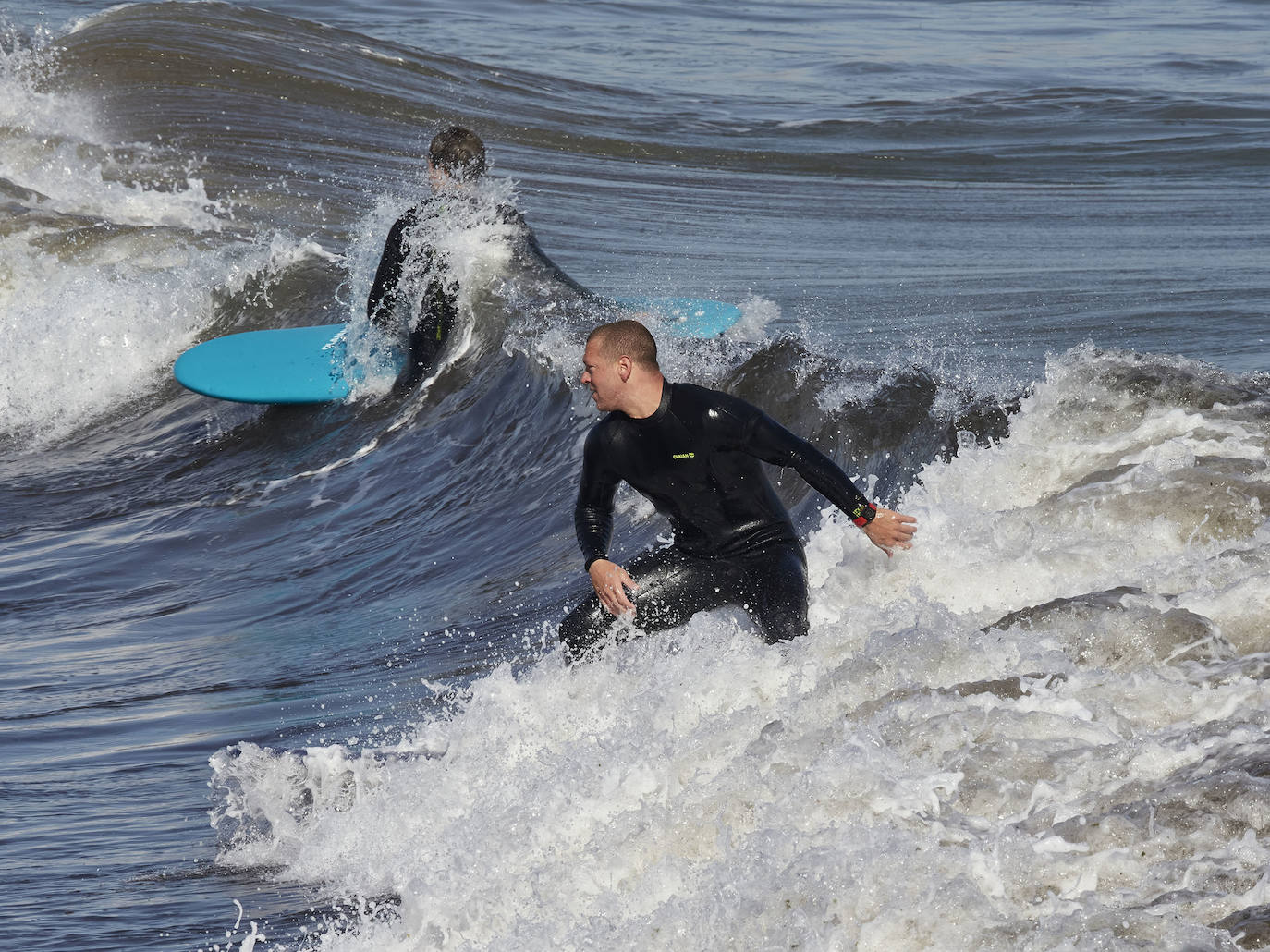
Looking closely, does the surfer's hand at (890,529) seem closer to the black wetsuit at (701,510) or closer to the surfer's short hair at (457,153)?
the black wetsuit at (701,510)

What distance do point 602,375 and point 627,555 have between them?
2285mm

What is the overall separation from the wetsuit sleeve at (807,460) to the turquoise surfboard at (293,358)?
13.0 ft

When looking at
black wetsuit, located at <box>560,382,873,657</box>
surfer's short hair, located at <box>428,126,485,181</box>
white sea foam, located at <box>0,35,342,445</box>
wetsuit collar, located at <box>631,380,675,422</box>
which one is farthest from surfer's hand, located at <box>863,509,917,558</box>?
white sea foam, located at <box>0,35,342,445</box>

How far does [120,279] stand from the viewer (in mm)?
11562

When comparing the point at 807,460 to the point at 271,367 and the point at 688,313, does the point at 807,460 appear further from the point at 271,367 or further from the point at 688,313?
the point at 271,367

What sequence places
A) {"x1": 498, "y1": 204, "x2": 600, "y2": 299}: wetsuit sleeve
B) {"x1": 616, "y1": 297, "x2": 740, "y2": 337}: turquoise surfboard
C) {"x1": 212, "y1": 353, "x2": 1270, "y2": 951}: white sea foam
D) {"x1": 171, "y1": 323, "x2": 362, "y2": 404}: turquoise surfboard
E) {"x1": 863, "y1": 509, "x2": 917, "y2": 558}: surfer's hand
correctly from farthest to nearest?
{"x1": 498, "y1": 204, "x2": 600, "y2": 299}: wetsuit sleeve → {"x1": 171, "y1": 323, "x2": 362, "y2": 404}: turquoise surfboard → {"x1": 616, "y1": 297, "x2": 740, "y2": 337}: turquoise surfboard → {"x1": 863, "y1": 509, "x2": 917, "y2": 558}: surfer's hand → {"x1": 212, "y1": 353, "x2": 1270, "y2": 951}: white sea foam

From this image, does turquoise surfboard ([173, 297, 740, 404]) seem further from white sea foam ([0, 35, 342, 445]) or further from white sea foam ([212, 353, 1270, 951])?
white sea foam ([212, 353, 1270, 951])

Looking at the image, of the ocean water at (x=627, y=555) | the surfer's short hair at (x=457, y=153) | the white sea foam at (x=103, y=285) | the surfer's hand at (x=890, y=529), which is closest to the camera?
the ocean water at (x=627, y=555)

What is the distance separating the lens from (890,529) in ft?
14.5

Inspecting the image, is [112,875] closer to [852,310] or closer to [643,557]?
[643,557]

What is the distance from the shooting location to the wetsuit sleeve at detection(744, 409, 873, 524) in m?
4.48

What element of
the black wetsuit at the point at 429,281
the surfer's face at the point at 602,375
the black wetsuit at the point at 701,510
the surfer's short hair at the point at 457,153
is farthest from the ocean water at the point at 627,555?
the surfer's short hair at the point at 457,153

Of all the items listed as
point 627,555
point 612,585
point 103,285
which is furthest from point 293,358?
point 612,585

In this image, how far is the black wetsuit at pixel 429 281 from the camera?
28.1 ft
